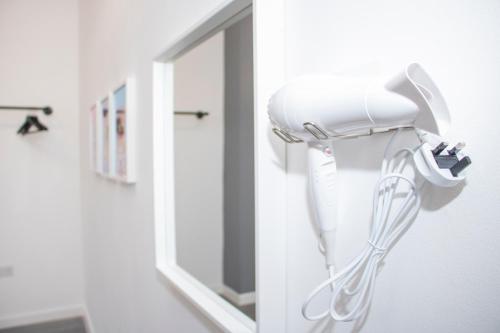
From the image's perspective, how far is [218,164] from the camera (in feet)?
4.24

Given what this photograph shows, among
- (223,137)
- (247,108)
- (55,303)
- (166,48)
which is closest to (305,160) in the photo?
(247,108)

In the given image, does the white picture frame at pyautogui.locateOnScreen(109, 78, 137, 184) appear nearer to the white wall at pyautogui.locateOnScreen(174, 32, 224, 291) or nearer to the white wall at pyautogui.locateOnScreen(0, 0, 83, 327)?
the white wall at pyautogui.locateOnScreen(174, 32, 224, 291)

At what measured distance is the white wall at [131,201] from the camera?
1.26 metres

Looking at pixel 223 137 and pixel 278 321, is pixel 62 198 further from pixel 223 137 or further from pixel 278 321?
pixel 278 321

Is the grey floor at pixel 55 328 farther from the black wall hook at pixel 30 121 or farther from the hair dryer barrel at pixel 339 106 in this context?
the hair dryer barrel at pixel 339 106

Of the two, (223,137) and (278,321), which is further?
(223,137)

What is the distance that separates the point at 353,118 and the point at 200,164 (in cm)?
95

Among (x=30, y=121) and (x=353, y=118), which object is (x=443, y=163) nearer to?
(x=353, y=118)

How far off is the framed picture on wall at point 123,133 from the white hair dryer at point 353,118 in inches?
46.0

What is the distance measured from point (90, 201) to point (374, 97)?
272 cm

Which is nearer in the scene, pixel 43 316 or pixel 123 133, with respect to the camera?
pixel 123 133

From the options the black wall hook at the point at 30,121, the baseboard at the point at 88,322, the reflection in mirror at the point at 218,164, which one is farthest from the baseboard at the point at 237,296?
the black wall hook at the point at 30,121

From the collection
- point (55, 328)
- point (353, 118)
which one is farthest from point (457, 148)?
point (55, 328)

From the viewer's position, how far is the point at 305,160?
0.69m
